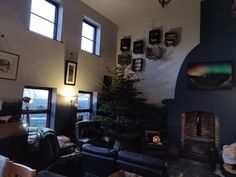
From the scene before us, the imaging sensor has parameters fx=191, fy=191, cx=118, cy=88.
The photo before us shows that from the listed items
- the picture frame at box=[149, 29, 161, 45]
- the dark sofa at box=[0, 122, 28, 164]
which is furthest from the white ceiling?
the dark sofa at box=[0, 122, 28, 164]

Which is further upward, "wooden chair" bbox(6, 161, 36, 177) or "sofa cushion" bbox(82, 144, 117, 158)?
"wooden chair" bbox(6, 161, 36, 177)

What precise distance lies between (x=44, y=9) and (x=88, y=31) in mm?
1759

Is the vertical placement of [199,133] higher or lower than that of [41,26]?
lower


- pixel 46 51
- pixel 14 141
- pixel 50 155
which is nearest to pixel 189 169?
pixel 50 155

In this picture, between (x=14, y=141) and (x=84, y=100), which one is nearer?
(x=14, y=141)

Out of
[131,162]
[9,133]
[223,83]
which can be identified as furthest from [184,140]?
[9,133]

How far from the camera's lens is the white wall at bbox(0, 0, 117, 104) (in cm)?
412

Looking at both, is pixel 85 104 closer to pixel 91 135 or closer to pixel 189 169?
pixel 91 135

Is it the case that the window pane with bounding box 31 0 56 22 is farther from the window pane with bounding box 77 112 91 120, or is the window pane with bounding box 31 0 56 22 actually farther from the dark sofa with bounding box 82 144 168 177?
the dark sofa with bounding box 82 144 168 177

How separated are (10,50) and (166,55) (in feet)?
15.3

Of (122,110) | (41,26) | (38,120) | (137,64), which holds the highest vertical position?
(41,26)

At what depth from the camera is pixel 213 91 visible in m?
5.48

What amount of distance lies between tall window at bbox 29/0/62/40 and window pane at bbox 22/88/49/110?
1505 millimetres

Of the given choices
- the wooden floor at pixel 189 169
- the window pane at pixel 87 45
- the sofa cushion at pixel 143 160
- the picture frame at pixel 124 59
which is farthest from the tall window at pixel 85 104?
the sofa cushion at pixel 143 160
